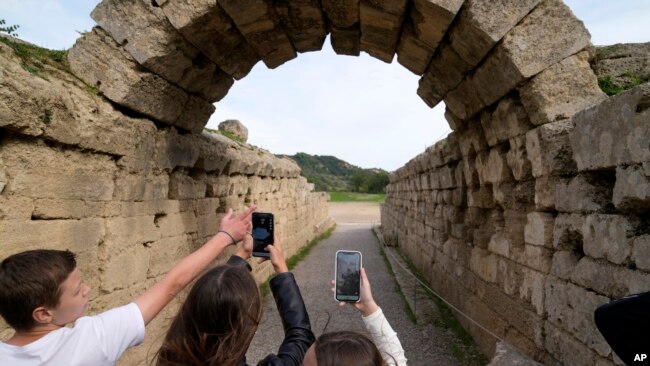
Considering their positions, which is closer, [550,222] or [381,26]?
[550,222]

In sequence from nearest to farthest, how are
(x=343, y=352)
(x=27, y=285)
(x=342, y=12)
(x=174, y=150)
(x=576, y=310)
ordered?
(x=343, y=352) < (x=27, y=285) < (x=576, y=310) < (x=342, y=12) < (x=174, y=150)

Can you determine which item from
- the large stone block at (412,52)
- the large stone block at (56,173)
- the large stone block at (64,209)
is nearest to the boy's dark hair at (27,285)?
the large stone block at (56,173)

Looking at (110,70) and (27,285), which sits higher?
(110,70)

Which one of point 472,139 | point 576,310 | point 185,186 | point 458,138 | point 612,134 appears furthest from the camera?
point 458,138

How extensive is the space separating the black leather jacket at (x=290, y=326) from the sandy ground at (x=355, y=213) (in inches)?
1014

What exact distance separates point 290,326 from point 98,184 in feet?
9.44

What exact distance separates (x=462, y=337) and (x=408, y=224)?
6.58 m

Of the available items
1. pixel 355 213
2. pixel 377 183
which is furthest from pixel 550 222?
pixel 377 183

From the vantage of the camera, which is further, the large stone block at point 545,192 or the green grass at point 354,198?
the green grass at point 354,198

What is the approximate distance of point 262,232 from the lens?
8.86 ft

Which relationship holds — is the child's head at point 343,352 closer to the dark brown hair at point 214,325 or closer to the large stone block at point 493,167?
the dark brown hair at point 214,325

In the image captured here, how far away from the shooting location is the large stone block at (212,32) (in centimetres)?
416

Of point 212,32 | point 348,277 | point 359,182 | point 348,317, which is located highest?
point 359,182

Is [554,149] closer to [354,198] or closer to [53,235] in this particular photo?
Result: [53,235]
